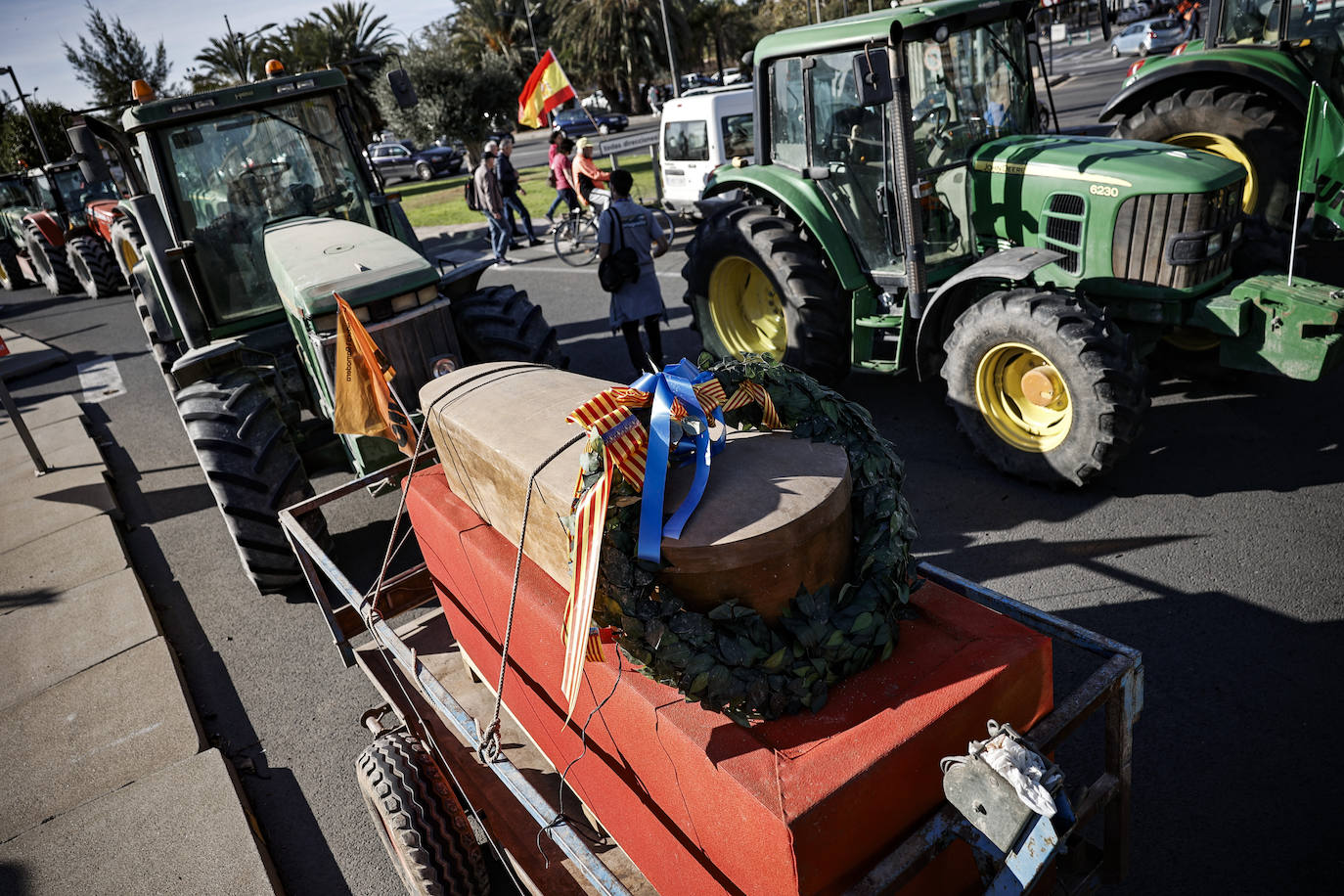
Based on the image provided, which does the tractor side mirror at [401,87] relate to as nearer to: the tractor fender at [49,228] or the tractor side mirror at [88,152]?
the tractor side mirror at [88,152]

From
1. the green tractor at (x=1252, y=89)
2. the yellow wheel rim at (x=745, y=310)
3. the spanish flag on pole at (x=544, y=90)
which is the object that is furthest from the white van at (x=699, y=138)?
the green tractor at (x=1252, y=89)

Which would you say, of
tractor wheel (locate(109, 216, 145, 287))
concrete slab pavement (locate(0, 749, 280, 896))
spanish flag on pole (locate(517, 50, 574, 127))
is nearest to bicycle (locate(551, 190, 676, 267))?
spanish flag on pole (locate(517, 50, 574, 127))

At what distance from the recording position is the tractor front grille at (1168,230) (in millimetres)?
5012

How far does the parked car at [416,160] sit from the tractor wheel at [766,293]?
24275 mm

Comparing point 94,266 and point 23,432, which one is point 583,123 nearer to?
point 94,266

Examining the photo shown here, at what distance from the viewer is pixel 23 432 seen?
7.88m

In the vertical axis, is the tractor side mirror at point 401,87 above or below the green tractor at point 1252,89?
above

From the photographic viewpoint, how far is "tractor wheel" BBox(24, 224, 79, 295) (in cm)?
1833

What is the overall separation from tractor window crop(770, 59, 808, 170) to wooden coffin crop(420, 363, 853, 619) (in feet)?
13.3

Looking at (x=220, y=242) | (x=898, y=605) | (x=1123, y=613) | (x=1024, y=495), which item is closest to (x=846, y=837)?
(x=898, y=605)

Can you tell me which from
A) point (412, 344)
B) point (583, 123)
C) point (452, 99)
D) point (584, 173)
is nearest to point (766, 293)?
point (412, 344)

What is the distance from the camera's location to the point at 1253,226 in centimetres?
547

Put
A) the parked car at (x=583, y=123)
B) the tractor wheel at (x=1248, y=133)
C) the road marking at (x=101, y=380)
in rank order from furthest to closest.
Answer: the parked car at (x=583, y=123) < the road marking at (x=101, y=380) < the tractor wheel at (x=1248, y=133)

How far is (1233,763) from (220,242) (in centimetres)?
667
